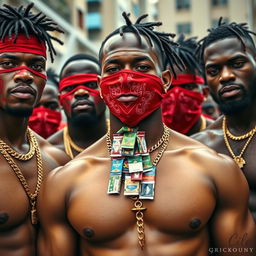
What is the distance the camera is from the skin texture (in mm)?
3709

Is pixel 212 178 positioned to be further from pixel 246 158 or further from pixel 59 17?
pixel 59 17

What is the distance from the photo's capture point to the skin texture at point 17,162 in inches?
146

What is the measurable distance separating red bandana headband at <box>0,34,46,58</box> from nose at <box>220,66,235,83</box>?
1549 mm

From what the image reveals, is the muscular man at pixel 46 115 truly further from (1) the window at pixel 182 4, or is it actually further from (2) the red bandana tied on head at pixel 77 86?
(1) the window at pixel 182 4

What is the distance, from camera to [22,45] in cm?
396

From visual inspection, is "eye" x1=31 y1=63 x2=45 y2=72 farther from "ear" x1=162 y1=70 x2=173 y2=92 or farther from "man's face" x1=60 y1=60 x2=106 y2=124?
"man's face" x1=60 y1=60 x2=106 y2=124

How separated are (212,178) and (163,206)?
1.26 feet

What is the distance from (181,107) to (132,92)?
8.44 ft

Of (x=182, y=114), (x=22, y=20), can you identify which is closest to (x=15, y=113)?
(x=22, y=20)

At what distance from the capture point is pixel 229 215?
341 centimetres

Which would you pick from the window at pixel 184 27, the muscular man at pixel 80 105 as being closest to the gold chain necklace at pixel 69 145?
the muscular man at pixel 80 105

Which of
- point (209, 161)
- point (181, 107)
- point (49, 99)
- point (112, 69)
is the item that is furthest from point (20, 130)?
point (49, 99)

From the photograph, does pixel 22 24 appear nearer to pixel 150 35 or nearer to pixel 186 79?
pixel 150 35

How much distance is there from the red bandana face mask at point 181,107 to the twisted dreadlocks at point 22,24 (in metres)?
2.05
